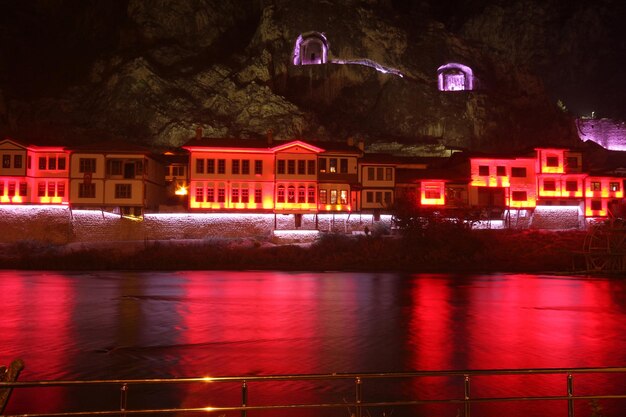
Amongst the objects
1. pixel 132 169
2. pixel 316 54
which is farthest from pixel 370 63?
pixel 132 169

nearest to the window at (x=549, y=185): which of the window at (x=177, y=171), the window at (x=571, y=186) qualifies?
the window at (x=571, y=186)

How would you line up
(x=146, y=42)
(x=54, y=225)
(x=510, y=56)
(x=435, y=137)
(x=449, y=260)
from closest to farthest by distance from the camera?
(x=449, y=260)
(x=54, y=225)
(x=435, y=137)
(x=146, y=42)
(x=510, y=56)

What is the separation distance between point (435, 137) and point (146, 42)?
51.5m

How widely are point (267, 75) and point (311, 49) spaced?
12861 millimetres

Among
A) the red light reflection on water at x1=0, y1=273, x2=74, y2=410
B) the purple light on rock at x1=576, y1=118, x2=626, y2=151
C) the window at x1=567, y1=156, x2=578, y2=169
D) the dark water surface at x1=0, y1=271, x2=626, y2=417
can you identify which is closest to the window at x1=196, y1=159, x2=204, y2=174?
the dark water surface at x1=0, y1=271, x2=626, y2=417

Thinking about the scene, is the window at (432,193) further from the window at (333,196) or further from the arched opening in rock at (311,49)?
the arched opening in rock at (311,49)

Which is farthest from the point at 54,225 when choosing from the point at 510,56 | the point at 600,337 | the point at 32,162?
the point at 510,56

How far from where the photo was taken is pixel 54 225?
2269 inches

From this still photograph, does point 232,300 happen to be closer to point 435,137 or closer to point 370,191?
point 370,191

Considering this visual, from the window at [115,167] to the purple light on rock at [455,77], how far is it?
60.2 meters

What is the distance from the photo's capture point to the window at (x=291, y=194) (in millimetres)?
59062

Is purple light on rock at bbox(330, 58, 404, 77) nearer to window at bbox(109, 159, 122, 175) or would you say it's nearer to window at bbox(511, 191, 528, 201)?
window at bbox(511, 191, 528, 201)

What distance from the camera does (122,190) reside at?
56906 millimetres

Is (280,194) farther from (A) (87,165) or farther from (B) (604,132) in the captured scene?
(B) (604,132)
